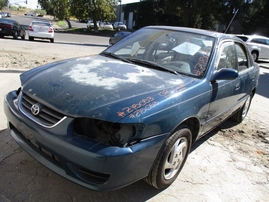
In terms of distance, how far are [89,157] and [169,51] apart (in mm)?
1947

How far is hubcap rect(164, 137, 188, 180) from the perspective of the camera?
250 centimetres

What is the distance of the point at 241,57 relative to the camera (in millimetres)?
4074

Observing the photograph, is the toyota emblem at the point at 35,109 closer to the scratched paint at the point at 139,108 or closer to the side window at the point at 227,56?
the scratched paint at the point at 139,108

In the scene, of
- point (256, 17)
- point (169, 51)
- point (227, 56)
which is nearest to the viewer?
point (169, 51)

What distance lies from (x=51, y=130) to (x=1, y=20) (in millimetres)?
17409

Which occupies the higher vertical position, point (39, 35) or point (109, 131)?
point (109, 131)

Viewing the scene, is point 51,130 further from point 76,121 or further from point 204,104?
point 204,104

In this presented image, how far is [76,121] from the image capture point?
6.94ft

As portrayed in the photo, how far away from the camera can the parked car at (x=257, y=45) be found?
575 inches

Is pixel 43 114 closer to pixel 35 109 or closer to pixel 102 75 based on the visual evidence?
pixel 35 109

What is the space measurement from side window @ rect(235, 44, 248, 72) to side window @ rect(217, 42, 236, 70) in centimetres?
25

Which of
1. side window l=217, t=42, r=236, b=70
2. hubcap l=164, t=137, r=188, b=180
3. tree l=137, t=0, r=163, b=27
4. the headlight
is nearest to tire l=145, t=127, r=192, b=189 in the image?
hubcap l=164, t=137, r=188, b=180

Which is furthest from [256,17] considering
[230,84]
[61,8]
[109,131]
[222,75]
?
[109,131]

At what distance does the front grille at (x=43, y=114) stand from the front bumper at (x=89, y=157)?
0.05 m
